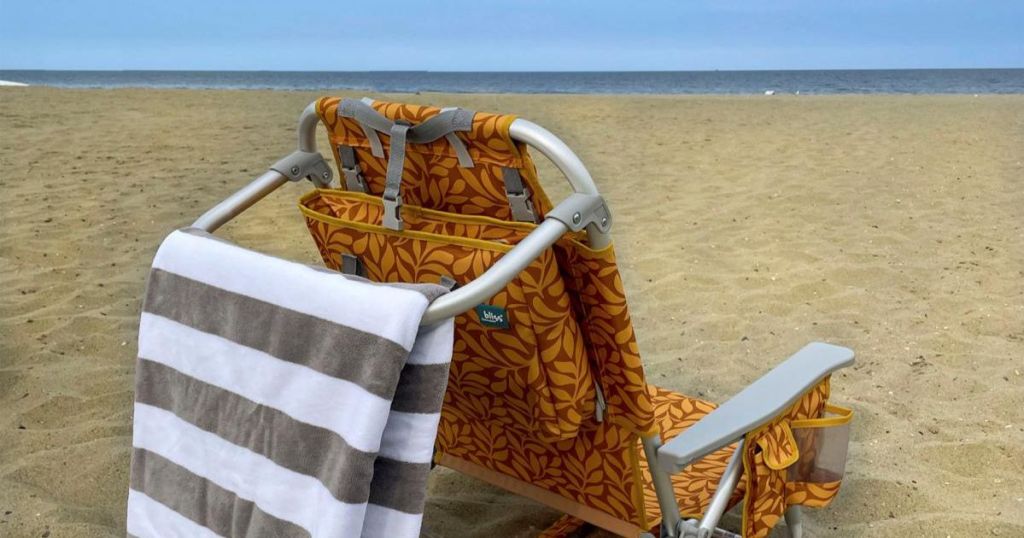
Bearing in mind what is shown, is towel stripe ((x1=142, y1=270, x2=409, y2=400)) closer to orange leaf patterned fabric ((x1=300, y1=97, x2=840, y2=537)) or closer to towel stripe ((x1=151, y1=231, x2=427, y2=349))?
towel stripe ((x1=151, y1=231, x2=427, y2=349))

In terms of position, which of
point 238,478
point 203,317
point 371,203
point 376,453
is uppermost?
point 371,203

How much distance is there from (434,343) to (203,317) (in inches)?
18.9

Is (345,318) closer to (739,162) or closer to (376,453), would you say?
(376,453)

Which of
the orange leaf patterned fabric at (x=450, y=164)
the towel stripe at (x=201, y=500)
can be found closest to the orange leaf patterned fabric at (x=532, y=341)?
the orange leaf patterned fabric at (x=450, y=164)

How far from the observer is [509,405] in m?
1.71

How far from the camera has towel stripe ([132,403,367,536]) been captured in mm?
1280

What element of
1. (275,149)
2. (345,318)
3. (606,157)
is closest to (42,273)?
(345,318)

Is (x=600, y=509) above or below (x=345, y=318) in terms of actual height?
below

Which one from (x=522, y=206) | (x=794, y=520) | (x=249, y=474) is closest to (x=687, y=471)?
(x=794, y=520)

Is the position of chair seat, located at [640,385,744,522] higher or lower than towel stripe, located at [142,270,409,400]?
lower

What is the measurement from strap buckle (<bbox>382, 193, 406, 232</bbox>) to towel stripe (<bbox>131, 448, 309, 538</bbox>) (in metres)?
0.52

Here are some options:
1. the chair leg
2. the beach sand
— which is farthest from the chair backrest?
the beach sand

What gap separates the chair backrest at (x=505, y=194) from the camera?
1.44 meters

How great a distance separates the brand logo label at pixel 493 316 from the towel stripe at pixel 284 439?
0.93 ft
